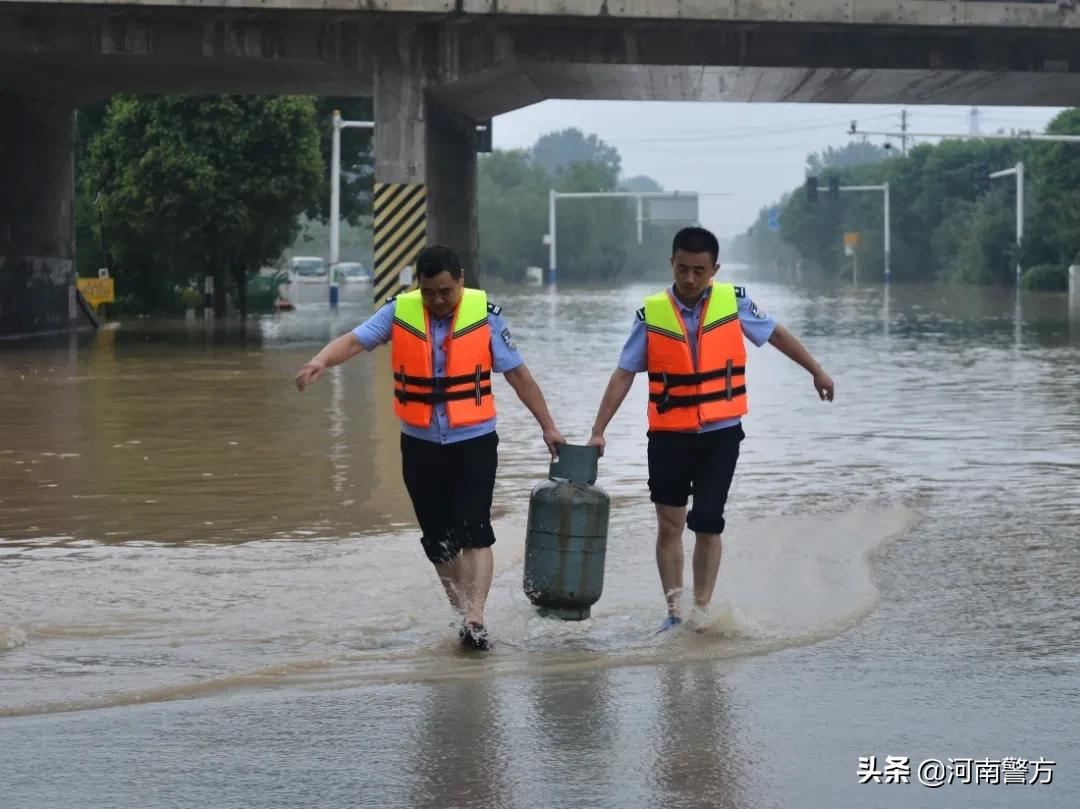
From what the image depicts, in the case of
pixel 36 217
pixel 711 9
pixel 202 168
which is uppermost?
pixel 711 9

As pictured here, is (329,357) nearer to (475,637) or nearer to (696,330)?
(475,637)

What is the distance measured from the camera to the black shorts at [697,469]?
332 inches

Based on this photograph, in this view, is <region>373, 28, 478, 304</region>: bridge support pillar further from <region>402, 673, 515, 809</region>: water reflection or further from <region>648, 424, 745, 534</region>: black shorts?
<region>402, 673, 515, 809</region>: water reflection

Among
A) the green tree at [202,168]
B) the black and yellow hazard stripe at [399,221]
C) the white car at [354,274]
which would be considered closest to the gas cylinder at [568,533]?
the black and yellow hazard stripe at [399,221]

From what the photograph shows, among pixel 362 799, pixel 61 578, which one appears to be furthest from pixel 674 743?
pixel 61 578

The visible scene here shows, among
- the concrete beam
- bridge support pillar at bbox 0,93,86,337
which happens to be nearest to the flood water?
the concrete beam

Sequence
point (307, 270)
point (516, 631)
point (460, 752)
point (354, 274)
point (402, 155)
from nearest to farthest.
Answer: point (460, 752) → point (516, 631) → point (402, 155) → point (307, 270) → point (354, 274)

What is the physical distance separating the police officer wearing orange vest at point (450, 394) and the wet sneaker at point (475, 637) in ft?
0.04

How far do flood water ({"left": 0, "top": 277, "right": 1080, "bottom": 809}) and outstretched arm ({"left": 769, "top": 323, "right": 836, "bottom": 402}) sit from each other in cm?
101

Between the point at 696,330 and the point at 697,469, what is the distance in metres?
0.61

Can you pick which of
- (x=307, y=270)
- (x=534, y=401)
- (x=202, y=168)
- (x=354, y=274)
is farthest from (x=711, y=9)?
(x=354, y=274)

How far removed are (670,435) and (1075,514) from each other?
4291 millimetres

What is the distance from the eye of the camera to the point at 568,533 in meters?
8.23

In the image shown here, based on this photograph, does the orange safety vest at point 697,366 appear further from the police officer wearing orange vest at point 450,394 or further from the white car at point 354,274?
the white car at point 354,274
